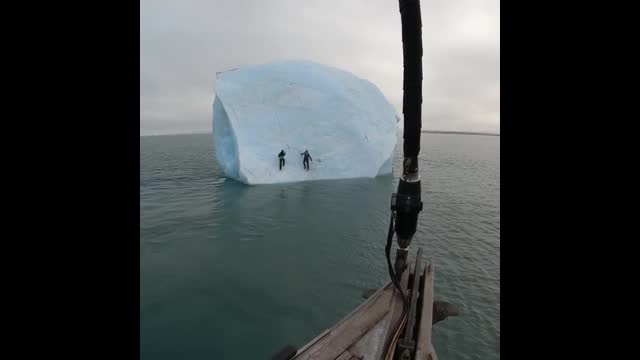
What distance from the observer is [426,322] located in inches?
94.3

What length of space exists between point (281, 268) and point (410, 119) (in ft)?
17.9

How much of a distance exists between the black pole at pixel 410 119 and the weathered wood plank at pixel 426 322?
0.52m

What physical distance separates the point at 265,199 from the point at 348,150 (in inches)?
260

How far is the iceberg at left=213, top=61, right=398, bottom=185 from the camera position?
1557cm

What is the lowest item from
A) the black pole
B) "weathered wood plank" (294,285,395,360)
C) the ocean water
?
the ocean water

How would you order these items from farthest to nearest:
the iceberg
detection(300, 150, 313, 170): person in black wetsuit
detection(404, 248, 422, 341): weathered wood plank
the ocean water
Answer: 1. detection(300, 150, 313, 170): person in black wetsuit
2. the iceberg
3. the ocean water
4. detection(404, 248, 422, 341): weathered wood plank

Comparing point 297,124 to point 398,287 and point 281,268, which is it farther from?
point 398,287

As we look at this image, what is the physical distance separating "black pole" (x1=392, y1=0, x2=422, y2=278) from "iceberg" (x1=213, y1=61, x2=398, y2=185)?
1362 cm

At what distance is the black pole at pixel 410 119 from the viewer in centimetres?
174

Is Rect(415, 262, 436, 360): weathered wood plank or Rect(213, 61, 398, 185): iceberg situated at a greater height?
Rect(213, 61, 398, 185): iceberg

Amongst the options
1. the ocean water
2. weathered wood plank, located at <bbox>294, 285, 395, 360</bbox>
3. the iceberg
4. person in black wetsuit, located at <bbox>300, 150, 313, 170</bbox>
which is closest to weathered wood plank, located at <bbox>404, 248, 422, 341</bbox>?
weathered wood plank, located at <bbox>294, 285, 395, 360</bbox>

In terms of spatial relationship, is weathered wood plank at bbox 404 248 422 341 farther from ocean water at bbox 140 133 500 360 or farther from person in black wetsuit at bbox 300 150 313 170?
person in black wetsuit at bbox 300 150 313 170
